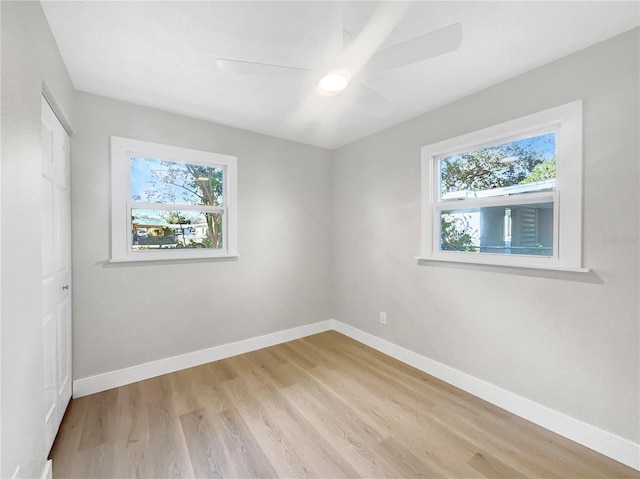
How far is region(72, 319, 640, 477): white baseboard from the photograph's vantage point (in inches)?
64.7

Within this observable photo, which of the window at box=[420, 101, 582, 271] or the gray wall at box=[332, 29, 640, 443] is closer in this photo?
the gray wall at box=[332, 29, 640, 443]

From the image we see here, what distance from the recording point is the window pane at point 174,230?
248 cm

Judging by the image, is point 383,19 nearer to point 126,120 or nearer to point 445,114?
point 445,114

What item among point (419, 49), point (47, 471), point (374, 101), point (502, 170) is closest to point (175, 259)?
point (47, 471)

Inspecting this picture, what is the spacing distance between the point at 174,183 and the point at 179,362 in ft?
5.65

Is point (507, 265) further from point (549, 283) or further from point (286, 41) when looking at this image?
point (286, 41)

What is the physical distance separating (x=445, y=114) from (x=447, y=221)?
96cm

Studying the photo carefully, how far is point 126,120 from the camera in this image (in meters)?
2.36

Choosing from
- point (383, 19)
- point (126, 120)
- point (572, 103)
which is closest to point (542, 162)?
point (572, 103)

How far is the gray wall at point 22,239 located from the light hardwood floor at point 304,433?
19.9 inches

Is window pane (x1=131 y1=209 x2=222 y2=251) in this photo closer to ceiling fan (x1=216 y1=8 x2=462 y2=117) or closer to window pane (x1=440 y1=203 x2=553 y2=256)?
ceiling fan (x1=216 y1=8 x2=462 y2=117)

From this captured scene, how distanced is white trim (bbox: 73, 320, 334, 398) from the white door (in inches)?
6.8

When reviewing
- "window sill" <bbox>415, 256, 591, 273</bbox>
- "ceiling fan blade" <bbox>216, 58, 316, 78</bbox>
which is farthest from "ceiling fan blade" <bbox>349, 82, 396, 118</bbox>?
"window sill" <bbox>415, 256, 591, 273</bbox>

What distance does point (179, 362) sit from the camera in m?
2.62
